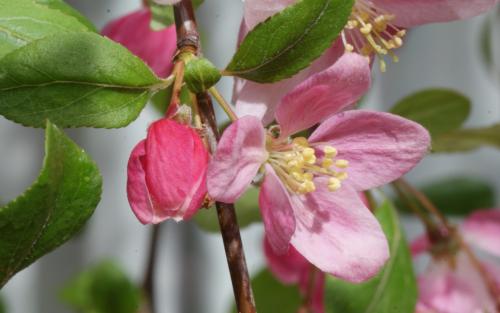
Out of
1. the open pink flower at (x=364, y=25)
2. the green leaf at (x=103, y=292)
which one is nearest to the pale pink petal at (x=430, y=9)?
the open pink flower at (x=364, y=25)

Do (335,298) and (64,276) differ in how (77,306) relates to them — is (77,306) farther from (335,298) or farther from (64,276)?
(335,298)

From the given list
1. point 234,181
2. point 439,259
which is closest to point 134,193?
point 234,181

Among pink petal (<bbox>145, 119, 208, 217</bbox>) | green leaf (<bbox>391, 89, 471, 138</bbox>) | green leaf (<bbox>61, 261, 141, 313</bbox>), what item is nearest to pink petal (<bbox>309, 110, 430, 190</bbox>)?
pink petal (<bbox>145, 119, 208, 217</bbox>)

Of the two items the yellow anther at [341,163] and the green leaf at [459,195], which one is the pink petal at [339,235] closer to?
the yellow anther at [341,163]

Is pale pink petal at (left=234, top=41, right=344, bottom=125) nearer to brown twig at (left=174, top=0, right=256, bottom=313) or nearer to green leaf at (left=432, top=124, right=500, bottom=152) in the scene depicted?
brown twig at (left=174, top=0, right=256, bottom=313)

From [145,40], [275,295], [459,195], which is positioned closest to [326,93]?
[145,40]

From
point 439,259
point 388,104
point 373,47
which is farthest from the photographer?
point 388,104
